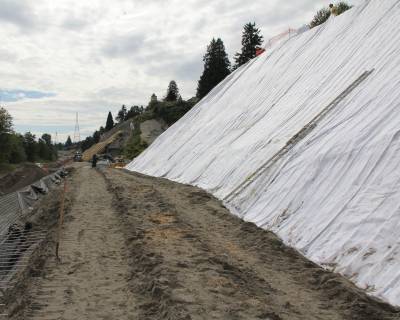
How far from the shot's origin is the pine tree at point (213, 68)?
59250 millimetres

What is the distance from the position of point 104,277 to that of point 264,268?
243 cm

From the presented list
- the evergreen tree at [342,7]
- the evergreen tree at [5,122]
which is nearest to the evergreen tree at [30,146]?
the evergreen tree at [5,122]

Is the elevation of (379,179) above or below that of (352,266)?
above

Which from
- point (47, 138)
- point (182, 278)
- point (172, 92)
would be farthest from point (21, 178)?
point (47, 138)

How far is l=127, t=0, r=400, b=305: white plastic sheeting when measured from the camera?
6418 mm

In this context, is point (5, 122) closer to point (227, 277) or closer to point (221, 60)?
point (221, 60)

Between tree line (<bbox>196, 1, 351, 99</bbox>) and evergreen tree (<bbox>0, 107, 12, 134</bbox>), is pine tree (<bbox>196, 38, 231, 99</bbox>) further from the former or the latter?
evergreen tree (<bbox>0, 107, 12, 134</bbox>)

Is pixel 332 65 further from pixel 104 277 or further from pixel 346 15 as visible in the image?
pixel 104 277

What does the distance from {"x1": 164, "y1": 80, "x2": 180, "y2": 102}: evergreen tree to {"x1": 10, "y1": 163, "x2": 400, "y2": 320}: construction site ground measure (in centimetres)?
6812

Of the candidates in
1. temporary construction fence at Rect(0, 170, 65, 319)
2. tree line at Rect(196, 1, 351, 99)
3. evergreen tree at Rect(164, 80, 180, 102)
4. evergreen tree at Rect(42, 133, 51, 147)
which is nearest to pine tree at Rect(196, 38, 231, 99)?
tree line at Rect(196, 1, 351, 99)

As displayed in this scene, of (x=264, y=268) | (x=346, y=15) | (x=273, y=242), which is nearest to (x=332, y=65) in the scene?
(x=346, y=15)

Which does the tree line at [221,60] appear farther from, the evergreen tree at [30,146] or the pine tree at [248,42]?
the evergreen tree at [30,146]

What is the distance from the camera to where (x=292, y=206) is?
28.3ft

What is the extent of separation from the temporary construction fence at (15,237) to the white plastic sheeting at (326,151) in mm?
4828
